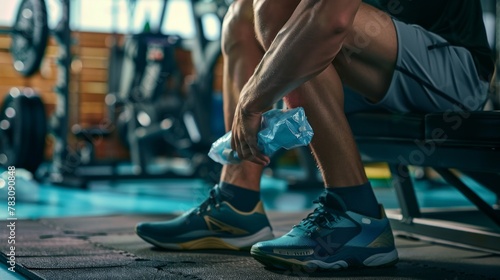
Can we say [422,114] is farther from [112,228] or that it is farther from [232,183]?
[112,228]

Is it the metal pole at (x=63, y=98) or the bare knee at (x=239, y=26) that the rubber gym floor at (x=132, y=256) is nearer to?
the bare knee at (x=239, y=26)

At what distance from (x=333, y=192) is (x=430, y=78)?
0.30 meters

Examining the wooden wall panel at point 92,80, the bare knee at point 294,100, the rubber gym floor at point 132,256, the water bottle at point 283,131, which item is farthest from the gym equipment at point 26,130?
the water bottle at point 283,131

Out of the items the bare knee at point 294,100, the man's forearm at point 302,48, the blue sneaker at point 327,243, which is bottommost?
the blue sneaker at point 327,243

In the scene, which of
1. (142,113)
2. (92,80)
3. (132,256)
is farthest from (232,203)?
(92,80)

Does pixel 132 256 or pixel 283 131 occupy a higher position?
pixel 283 131

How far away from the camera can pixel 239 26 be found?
1.56 meters

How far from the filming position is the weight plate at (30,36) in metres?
3.83

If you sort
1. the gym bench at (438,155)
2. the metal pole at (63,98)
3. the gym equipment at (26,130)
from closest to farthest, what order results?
the gym bench at (438,155), the gym equipment at (26,130), the metal pole at (63,98)

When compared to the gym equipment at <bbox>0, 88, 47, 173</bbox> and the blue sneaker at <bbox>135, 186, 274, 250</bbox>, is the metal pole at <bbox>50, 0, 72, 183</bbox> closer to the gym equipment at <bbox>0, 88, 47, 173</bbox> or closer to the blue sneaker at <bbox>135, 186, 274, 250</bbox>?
the gym equipment at <bbox>0, 88, 47, 173</bbox>

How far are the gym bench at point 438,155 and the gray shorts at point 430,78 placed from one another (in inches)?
1.8

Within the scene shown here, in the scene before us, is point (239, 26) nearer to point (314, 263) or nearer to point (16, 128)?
point (314, 263)

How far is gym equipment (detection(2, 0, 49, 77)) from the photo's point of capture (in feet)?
12.6

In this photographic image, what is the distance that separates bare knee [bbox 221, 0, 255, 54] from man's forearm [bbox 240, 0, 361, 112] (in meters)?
0.38
